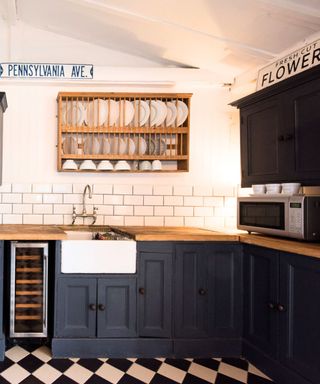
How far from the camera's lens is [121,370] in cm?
Result: 201

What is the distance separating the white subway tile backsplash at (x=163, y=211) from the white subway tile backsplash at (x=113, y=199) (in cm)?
36

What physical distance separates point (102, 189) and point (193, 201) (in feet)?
2.99

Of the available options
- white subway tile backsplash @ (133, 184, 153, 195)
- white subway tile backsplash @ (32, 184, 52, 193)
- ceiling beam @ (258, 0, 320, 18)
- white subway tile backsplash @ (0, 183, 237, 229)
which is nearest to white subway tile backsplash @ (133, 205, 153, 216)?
white subway tile backsplash @ (0, 183, 237, 229)

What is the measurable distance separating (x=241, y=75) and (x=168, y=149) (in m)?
0.99

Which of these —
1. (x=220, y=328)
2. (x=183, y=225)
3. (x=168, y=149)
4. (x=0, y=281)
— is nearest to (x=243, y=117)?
(x=168, y=149)

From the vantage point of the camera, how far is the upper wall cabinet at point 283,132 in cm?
193

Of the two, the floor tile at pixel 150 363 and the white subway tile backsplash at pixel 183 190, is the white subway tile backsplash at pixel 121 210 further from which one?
the floor tile at pixel 150 363

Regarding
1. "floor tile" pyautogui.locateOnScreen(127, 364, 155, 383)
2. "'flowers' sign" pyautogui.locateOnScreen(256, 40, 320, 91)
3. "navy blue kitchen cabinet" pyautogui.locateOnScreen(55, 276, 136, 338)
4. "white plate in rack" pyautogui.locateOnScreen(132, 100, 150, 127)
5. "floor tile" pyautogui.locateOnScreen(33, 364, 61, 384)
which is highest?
"'flowers' sign" pyautogui.locateOnScreen(256, 40, 320, 91)

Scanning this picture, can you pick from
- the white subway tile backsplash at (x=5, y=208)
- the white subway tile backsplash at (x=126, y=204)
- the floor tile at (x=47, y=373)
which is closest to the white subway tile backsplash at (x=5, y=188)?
the white subway tile backsplash at (x=126, y=204)

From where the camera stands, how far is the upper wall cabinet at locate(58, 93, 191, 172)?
9.19 ft

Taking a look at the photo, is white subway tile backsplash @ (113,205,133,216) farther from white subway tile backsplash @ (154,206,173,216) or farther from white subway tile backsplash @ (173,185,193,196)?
white subway tile backsplash @ (173,185,193,196)

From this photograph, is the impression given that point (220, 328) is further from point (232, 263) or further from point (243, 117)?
point (243, 117)

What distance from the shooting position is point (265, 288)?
2.01 metres

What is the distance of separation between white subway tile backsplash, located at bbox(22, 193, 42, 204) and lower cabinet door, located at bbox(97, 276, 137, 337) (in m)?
1.20
